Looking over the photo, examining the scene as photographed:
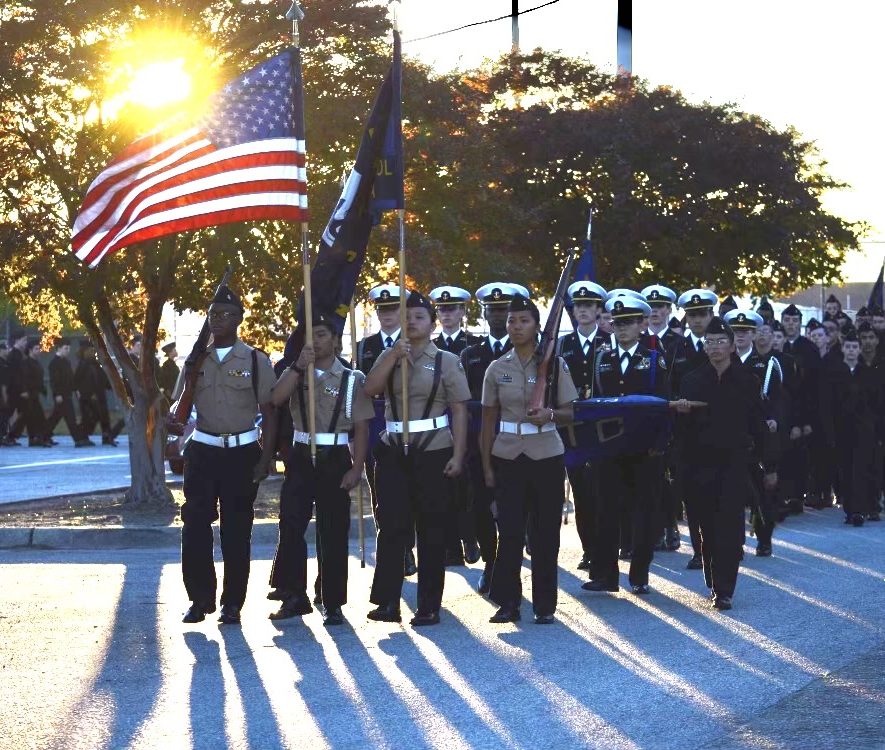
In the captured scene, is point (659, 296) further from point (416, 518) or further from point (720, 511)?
point (416, 518)

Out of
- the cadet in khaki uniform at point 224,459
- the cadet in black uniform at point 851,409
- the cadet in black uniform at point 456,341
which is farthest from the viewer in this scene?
the cadet in black uniform at point 851,409

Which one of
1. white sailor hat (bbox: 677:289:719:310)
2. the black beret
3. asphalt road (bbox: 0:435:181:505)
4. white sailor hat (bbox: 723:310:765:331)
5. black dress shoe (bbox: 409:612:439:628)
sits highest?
white sailor hat (bbox: 677:289:719:310)

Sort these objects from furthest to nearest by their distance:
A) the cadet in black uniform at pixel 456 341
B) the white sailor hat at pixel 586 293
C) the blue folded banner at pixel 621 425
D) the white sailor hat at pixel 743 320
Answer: the white sailor hat at pixel 743 320, the white sailor hat at pixel 586 293, the cadet in black uniform at pixel 456 341, the blue folded banner at pixel 621 425

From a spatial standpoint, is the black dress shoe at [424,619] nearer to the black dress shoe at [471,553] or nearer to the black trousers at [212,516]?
the black trousers at [212,516]

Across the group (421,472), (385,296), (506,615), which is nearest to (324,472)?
(421,472)

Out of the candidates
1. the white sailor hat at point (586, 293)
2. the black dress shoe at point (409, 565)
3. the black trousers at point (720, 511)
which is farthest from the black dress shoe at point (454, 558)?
the black trousers at point (720, 511)

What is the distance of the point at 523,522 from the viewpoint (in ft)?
35.5

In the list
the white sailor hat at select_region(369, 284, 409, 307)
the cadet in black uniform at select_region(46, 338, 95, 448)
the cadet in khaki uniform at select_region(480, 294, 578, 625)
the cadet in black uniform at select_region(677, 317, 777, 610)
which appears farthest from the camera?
the cadet in black uniform at select_region(46, 338, 95, 448)

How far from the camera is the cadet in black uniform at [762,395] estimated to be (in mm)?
14078

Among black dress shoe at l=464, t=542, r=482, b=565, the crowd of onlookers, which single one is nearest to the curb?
black dress shoe at l=464, t=542, r=482, b=565

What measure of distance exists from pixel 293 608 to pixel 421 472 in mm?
1151

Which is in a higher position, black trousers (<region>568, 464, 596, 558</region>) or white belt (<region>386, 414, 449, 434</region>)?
white belt (<region>386, 414, 449, 434</region>)

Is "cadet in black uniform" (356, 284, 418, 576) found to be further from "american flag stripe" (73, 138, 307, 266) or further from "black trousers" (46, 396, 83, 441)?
"black trousers" (46, 396, 83, 441)

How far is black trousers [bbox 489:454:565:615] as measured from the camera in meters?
10.6
